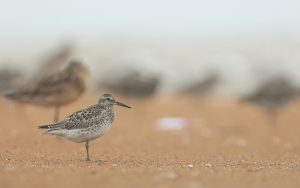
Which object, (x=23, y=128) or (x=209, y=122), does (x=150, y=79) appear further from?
(x=23, y=128)

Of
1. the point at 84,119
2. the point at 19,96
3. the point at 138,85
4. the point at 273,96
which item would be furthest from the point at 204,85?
the point at 84,119

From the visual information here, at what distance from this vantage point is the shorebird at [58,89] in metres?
12.8

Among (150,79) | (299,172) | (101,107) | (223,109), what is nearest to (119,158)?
(101,107)

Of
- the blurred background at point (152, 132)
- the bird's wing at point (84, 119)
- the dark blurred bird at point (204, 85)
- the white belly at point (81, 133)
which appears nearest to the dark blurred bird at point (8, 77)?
the blurred background at point (152, 132)

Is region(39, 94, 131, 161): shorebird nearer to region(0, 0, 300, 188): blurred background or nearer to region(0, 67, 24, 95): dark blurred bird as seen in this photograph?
region(0, 0, 300, 188): blurred background

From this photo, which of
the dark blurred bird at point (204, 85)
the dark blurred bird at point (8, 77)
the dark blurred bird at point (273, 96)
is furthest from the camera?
the dark blurred bird at point (204, 85)

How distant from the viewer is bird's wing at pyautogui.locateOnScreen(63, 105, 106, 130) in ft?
30.8

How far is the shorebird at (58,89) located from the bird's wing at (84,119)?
325 centimetres

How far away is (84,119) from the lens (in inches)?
372

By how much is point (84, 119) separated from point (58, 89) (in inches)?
137

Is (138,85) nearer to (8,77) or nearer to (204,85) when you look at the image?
(8,77)

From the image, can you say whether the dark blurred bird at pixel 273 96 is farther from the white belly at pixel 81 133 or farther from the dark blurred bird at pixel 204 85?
the white belly at pixel 81 133

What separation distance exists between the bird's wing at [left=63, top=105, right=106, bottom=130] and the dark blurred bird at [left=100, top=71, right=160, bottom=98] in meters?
10.6

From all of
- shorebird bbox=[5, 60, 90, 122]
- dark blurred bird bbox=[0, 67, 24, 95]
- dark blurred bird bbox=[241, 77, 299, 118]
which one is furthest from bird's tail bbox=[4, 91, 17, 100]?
dark blurred bird bbox=[241, 77, 299, 118]
